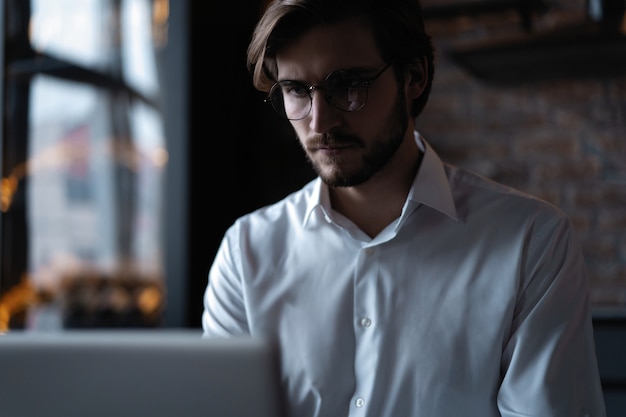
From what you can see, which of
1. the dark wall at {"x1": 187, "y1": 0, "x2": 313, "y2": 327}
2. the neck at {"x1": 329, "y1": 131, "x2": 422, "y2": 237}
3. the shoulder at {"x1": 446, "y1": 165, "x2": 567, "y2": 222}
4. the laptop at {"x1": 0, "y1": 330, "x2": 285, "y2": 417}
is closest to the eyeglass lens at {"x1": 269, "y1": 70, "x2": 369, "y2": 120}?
the neck at {"x1": 329, "y1": 131, "x2": 422, "y2": 237}

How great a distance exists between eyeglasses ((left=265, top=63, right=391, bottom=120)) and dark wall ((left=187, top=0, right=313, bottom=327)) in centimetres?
135

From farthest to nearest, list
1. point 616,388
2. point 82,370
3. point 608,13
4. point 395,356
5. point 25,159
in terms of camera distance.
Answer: point 25,159 < point 608,13 < point 616,388 < point 395,356 < point 82,370

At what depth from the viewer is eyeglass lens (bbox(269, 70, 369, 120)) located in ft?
4.54

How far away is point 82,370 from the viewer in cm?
73

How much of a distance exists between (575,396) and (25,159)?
2500mm

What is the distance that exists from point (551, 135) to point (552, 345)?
152 cm

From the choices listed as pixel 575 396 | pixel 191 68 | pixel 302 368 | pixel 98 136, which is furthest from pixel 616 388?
pixel 98 136

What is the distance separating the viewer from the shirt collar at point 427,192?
1440 millimetres

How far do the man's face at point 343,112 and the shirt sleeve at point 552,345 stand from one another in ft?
1.18

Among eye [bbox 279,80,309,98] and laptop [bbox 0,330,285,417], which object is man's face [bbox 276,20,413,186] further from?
laptop [bbox 0,330,285,417]

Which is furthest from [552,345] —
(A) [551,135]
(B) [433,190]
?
(A) [551,135]

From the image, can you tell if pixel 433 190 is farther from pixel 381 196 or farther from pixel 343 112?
pixel 343 112

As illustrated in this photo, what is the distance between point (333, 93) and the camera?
139 cm

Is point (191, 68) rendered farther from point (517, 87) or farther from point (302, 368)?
point (302, 368)
